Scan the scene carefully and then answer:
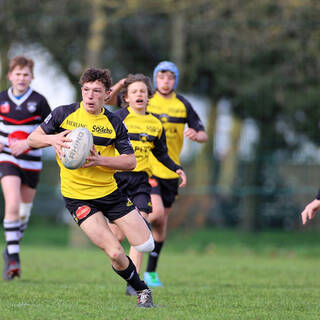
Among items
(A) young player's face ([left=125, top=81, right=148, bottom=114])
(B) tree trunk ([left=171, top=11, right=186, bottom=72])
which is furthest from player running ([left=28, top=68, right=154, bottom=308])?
(B) tree trunk ([left=171, top=11, right=186, bottom=72])

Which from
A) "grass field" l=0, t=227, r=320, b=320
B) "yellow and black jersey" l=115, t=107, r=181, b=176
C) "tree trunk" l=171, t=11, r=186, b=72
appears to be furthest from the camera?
"tree trunk" l=171, t=11, r=186, b=72

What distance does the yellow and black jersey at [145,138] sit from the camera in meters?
7.81

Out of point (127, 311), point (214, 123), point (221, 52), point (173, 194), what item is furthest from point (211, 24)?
point (127, 311)

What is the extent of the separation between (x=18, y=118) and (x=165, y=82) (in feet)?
6.02

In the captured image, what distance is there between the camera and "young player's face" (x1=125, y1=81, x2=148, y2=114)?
7.71 metres

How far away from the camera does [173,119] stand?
9.14 meters

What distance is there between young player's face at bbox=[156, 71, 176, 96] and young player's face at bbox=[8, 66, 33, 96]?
1.58 m

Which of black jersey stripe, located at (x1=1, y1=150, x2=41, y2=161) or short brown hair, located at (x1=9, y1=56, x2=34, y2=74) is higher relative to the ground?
short brown hair, located at (x1=9, y1=56, x2=34, y2=74)

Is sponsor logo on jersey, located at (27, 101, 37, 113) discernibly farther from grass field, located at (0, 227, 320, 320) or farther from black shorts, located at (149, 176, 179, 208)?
grass field, located at (0, 227, 320, 320)

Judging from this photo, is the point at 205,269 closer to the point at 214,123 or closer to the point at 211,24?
the point at 211,24

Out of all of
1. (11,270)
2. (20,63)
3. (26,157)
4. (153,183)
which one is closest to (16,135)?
(26,157)

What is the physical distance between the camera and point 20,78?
9.02 metres

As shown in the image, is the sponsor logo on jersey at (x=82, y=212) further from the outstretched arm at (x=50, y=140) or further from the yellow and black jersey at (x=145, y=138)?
the yellow and black jersey at (x=145, y=138)

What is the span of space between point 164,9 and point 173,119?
1133cm
